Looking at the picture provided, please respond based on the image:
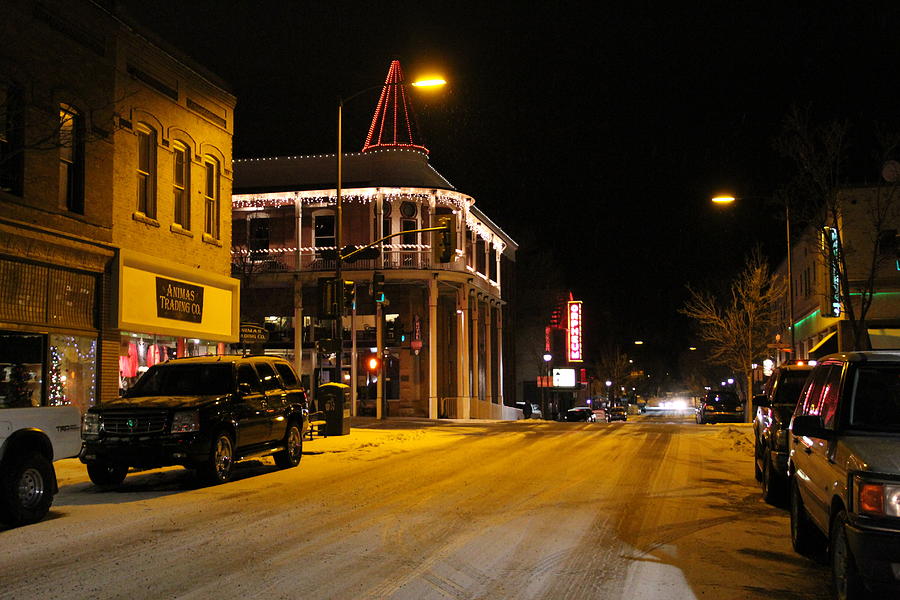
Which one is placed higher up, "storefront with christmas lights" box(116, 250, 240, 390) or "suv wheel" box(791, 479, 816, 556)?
"storefront with christmas lights" box(116, 250, 240, 390)

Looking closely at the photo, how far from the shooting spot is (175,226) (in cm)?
2334

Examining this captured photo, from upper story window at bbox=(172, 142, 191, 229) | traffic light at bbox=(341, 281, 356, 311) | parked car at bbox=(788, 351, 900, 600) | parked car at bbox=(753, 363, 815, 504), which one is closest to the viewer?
parked car at bbox=(788, 351, 900, 600)

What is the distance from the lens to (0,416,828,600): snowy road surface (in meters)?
7.14

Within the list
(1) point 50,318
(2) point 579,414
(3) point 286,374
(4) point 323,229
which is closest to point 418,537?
(3) point 286,374

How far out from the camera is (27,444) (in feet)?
33.4

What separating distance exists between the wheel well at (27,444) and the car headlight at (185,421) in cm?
280

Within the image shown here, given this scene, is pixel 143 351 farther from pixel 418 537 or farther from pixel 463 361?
pixel 463 361

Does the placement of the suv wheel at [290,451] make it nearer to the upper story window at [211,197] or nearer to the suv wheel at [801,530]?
the suv wheel at [801,530]

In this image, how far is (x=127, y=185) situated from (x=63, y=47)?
358cm

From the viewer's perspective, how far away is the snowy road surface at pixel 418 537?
23.4 feet

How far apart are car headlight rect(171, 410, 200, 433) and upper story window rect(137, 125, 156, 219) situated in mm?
10528

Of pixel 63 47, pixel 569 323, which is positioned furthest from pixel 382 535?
pixel 569 323

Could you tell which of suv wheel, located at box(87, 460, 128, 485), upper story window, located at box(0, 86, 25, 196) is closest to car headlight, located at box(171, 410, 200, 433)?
suv wheel, located at box(87, 460, 128, 485)

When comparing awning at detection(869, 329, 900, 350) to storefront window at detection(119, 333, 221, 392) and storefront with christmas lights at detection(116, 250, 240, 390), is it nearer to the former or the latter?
storefront with christmas lights at detection(116, 250, 240, 390)
